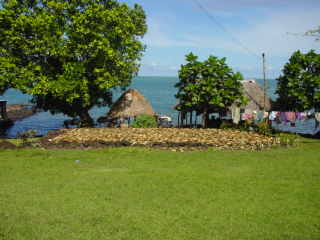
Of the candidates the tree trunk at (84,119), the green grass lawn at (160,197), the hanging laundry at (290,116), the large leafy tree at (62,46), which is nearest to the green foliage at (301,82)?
the hanging laundry at (290,116)

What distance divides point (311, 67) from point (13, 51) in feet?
52.5

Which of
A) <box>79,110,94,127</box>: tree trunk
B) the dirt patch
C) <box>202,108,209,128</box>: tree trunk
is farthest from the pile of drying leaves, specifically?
<box>79,110,94,127</box>: tree trunk

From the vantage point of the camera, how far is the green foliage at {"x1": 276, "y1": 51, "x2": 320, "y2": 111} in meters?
18.7

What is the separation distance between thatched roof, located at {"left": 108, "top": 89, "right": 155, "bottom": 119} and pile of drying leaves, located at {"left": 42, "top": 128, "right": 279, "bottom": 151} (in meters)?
3.49

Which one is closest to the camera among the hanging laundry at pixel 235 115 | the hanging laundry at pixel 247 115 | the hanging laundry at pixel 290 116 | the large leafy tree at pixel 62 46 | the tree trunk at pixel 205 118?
the large leafy tree at pixel 62 46

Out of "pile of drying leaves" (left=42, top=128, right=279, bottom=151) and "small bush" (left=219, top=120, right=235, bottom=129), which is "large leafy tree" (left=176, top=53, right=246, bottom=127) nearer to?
"small bush" (left=219, top=120, right=235, bottom=129)

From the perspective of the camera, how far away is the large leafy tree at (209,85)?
20.1 metres

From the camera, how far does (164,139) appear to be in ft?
55.0

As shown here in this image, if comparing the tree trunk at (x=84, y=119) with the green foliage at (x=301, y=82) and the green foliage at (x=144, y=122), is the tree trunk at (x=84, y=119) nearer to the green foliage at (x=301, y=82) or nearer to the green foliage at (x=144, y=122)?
the green foliage at (x=144, y=122)

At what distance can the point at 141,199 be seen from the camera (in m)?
8.52

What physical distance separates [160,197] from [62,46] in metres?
12.8

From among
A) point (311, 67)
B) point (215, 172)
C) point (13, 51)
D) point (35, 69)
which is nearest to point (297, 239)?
point (215, 172)

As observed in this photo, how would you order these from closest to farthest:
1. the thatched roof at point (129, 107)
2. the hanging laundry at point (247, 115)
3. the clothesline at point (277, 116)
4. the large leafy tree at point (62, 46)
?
the large leafy tree at point (62, 46) < the clothesline at point (277, 116) < the hanging laundry at point (247, 115) < the thatched roof at point (129, 107)

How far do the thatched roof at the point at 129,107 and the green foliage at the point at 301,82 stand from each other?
27.2 ft
